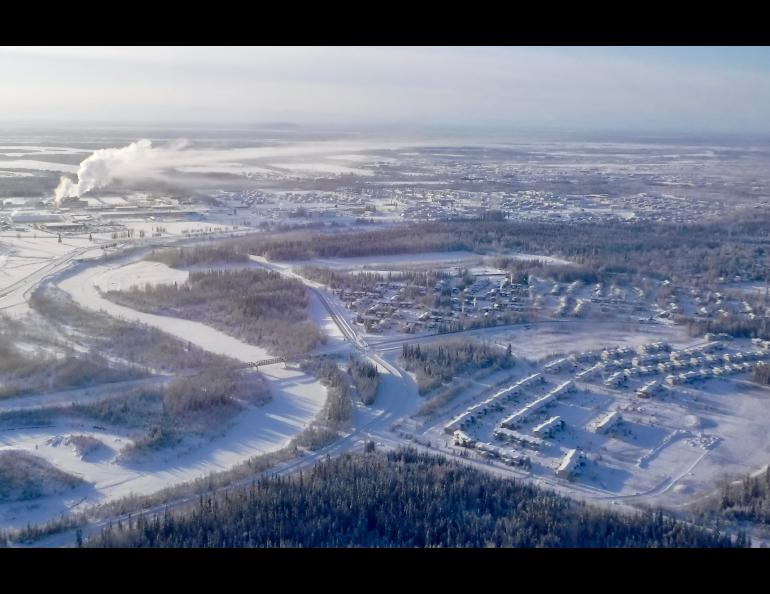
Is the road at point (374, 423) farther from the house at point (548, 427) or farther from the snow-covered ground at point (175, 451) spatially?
the house at point (548, 427)

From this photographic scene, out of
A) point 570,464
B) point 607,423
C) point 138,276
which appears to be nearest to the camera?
point 570,464

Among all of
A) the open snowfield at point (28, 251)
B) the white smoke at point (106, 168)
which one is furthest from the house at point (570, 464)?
the white smoke at point (106, 168)

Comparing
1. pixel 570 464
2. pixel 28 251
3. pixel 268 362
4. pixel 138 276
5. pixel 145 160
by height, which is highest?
pixel 145 160

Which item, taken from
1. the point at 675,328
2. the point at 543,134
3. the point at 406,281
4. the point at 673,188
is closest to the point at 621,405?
the point at 675,328

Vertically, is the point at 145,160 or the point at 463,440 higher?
the point at 145,160

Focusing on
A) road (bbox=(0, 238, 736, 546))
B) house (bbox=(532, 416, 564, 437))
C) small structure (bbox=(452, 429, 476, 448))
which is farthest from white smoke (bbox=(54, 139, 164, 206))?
house (bbox=(532, 416, 564, 437))

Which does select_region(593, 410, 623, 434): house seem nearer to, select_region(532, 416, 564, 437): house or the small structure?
select_region(532, 416, 564, 437): house

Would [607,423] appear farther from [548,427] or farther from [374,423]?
[374,423]

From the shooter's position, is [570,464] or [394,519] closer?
[394,519]

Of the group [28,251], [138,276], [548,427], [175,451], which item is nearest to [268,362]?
[175,451]

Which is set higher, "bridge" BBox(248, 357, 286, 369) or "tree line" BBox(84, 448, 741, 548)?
"bridge" BBox(248, 357, 286, 369)

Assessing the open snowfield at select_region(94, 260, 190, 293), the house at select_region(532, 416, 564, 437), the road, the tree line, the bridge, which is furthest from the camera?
the open snowfield at select_region(94, 260, 190, 293)
